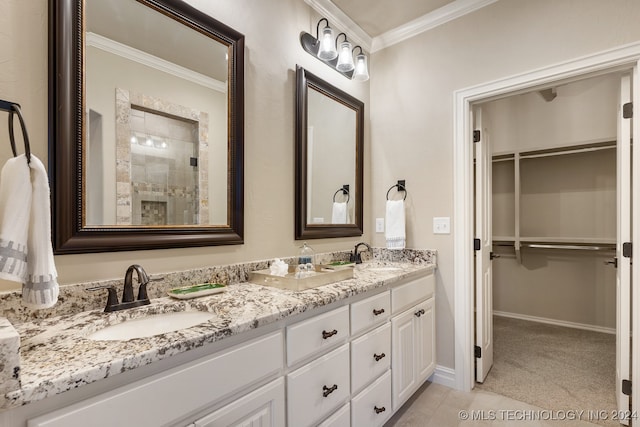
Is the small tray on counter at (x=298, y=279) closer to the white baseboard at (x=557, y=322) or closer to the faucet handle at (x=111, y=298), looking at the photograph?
the faucet handle at (x=111, y=298)

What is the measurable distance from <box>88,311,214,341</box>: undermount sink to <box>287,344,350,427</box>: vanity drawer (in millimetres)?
411

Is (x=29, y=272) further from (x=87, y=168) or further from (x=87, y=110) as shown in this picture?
(x=87, y=110)

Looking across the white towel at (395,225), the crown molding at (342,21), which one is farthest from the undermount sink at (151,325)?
the crown molding at (342,21)

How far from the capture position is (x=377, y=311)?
167 centimetres

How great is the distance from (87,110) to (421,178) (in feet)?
6.81

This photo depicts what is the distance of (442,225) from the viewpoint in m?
2.36

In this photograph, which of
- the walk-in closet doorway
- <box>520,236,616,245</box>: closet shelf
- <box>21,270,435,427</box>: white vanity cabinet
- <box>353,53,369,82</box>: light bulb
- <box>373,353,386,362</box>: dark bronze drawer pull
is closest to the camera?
<box>21,270,435,427</box>: white vanity cabinet

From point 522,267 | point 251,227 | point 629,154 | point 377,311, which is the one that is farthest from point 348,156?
point 522,267

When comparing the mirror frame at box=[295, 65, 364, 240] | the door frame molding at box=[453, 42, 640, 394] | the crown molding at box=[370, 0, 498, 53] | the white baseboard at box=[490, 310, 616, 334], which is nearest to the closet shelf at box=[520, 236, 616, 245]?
the white baseboard at box=[490, 310, 616, 334]

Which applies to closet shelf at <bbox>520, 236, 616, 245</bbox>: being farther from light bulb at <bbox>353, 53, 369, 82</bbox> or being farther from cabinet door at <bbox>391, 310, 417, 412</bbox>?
light bulb at <bbox>353, 53, 369, 82</bbox>

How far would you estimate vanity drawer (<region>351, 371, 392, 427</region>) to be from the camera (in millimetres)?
1519

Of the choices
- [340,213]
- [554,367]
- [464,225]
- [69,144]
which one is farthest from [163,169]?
[554,367]

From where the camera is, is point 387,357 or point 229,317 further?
point 387,357

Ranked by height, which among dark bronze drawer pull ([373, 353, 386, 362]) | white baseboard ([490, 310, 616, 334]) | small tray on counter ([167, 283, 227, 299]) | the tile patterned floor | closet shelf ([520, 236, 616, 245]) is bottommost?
the tile patterned floor
